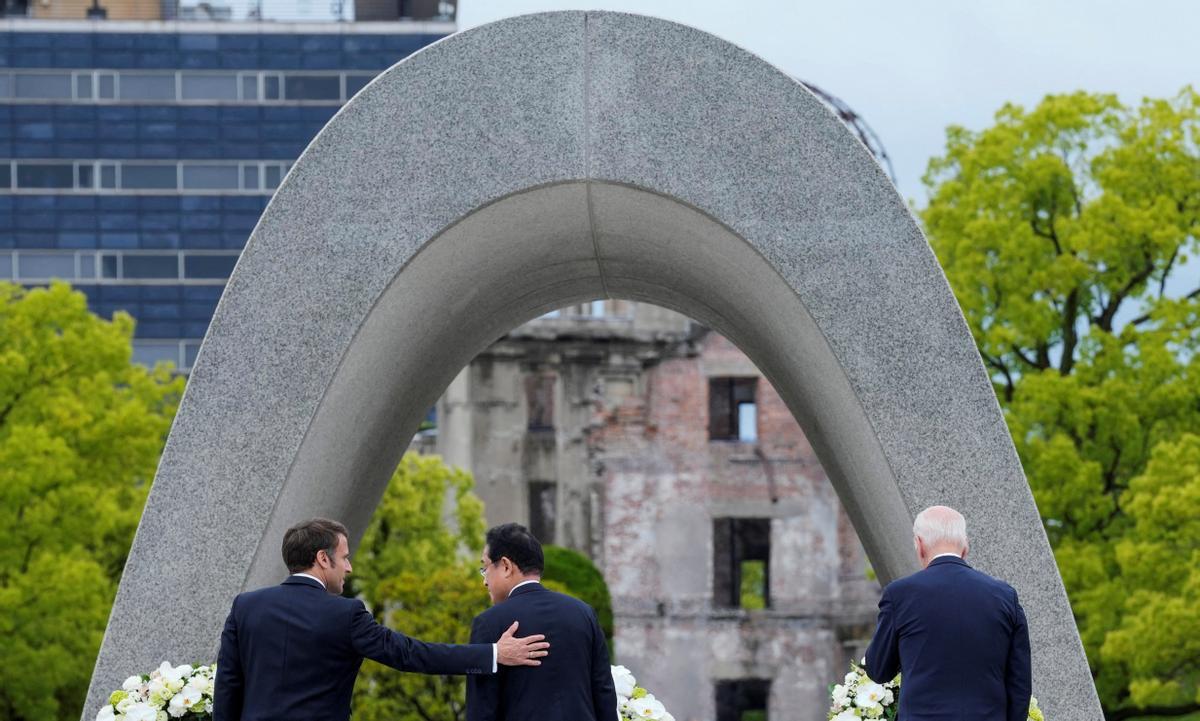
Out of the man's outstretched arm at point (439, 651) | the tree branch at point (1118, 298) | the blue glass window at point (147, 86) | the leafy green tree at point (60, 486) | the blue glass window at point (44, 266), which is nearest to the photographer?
the man's outstretched arm at point (439, 651)

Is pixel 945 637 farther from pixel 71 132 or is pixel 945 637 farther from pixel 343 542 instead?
pixel 71 132

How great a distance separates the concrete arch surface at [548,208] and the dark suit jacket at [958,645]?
236 centimetres

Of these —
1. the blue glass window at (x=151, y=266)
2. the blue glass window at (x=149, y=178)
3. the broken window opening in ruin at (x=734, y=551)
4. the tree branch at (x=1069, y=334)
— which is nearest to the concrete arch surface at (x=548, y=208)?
the tree branch at (x=1069, y=334)

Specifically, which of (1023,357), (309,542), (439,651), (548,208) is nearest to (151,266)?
(1023,357)

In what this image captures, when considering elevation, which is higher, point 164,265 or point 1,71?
point 1,71

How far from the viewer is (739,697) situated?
3994 cm

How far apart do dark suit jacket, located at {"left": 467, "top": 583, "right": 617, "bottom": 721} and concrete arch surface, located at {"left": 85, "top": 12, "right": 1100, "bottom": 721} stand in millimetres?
2658

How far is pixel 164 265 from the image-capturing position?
189 ft

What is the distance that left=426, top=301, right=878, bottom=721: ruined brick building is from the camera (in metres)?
39.5

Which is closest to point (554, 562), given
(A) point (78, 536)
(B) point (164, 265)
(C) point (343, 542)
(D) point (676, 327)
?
(D) point (676, 327)

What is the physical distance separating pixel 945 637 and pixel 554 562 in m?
30.6

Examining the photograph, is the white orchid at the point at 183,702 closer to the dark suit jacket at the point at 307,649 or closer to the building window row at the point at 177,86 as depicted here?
the dark suit jacket at the point at 307,649

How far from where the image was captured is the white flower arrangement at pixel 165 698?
27.2 feet

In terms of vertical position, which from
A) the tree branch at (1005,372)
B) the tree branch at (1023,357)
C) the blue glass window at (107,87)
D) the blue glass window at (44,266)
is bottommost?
the tree branch at (1005,372)
